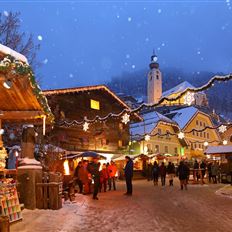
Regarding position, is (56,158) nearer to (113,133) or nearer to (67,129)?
(67,129)

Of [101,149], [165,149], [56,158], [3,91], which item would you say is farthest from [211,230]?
[165,149]

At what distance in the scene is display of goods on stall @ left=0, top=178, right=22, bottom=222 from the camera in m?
9.05

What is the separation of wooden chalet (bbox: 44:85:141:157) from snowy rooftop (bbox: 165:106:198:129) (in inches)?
625

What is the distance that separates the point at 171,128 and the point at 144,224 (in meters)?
47.2

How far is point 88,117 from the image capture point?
39562mm

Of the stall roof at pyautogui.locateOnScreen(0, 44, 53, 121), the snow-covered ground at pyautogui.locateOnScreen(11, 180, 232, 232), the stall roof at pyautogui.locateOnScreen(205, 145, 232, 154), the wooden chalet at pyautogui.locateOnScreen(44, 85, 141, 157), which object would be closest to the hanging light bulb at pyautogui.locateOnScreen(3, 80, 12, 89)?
the stall roof at pyautogui.locateOnScreen(0, 44, 53, 121)

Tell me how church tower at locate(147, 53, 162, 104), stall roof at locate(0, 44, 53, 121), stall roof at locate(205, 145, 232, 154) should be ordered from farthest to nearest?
church tower at locate(147, 53, 162, 104), stall roof at locate(205, 145, 232, 154), stall roof at locate(0, 44, 53, 121)

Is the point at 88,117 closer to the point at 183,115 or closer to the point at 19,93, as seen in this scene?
the point at 183,115

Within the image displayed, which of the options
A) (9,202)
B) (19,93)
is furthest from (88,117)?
(9,202)

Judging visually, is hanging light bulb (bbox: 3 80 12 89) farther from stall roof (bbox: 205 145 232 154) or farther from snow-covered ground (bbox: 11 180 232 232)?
Answer: stall roof (bbox: 205 145 232 154)

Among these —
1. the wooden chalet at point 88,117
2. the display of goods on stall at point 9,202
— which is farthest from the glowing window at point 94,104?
the display of goods on stall at point 9,202

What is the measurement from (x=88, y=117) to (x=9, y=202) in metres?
30.3

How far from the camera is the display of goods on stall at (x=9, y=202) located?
9.05 meters

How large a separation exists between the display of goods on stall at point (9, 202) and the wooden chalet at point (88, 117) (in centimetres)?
2304
